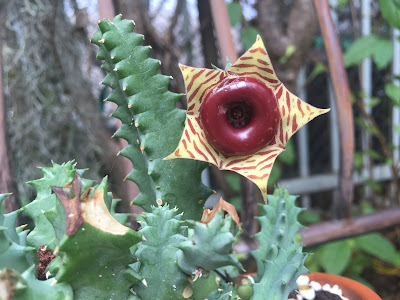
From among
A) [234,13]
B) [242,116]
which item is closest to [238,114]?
[242,116]

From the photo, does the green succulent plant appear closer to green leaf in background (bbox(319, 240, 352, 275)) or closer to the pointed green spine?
the pointed green spine

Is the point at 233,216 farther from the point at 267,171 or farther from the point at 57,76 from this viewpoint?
the point at 57,76

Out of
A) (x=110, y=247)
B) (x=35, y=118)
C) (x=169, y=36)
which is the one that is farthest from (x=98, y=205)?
(x=35, y=118)

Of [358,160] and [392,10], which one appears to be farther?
[358,160]

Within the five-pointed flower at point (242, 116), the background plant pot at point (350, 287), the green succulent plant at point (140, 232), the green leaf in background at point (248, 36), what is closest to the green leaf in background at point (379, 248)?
the green leaf in background at point (248, 36)

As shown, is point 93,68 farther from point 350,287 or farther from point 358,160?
point 350,287
